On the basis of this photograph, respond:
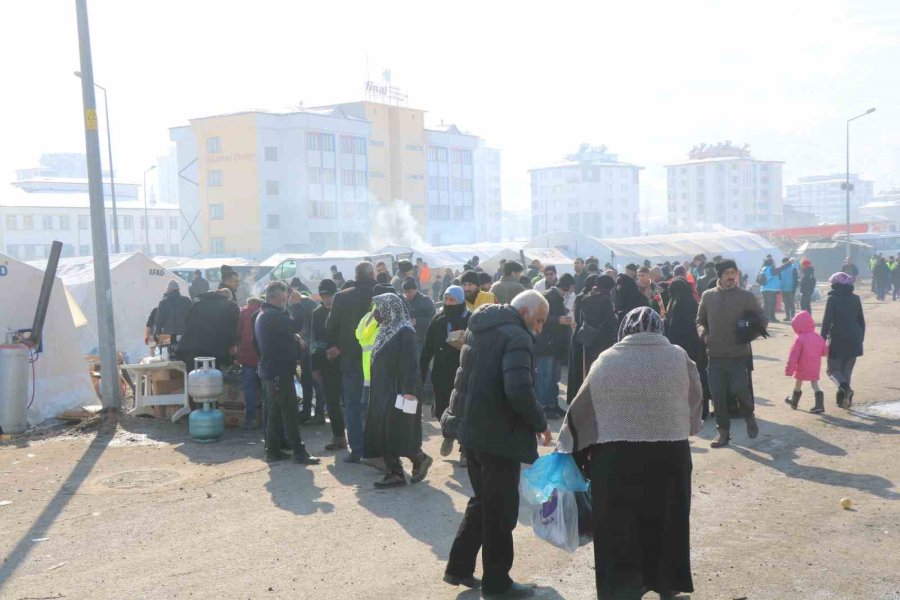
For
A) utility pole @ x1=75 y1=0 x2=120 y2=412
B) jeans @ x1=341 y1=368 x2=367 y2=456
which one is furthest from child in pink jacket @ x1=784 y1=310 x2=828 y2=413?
utility pole @ x1=75 y1=0 x2=120 y2=412

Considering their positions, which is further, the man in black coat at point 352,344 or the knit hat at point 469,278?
the knit hat at point 469,278

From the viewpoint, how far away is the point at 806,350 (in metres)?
11.3

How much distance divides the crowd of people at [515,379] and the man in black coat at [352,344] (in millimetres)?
19

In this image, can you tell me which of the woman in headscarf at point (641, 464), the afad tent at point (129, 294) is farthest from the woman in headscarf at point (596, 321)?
the afad tent at point (129, 294)

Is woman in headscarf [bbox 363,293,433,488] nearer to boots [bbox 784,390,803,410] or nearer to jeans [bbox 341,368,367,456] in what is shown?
jeans [bbox 341,368,367,456]

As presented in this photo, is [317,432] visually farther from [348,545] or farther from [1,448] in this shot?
[348,545]

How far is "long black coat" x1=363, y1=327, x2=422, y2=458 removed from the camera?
24.9ft

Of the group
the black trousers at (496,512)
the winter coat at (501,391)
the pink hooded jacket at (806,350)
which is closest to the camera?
the winter coat at (501,391)

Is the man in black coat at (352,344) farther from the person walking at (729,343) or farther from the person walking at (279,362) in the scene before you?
the person walking at (729,343)

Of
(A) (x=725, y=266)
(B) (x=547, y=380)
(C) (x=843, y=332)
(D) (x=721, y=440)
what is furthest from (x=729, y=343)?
(C) (x=843, y=332)

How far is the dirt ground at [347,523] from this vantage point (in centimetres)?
562

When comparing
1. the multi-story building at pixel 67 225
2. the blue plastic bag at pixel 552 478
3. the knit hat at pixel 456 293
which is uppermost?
the multi-story building at pixel 67 225

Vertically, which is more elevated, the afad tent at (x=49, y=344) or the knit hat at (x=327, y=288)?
the knit hat at (x=327, y=288)

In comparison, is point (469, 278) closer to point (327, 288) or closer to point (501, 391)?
point (327, 288)
